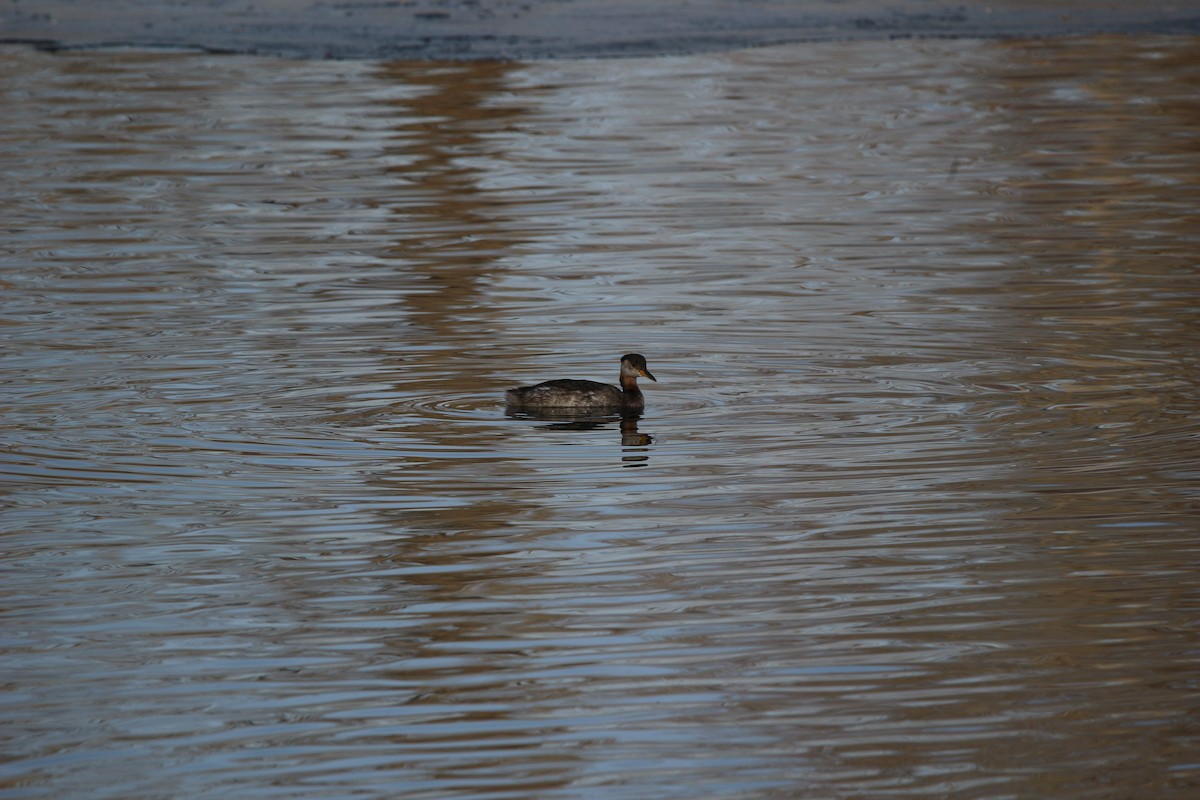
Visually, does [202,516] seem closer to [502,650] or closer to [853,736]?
[502,650]

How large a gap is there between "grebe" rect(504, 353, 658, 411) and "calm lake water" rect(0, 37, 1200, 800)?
0.14 metres

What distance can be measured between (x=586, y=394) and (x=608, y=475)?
1319mm

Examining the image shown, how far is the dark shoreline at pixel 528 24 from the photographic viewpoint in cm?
2495

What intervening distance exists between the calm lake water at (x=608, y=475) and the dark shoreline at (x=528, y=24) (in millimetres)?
4037

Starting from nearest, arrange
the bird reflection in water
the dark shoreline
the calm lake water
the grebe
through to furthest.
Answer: the calm lake water, the bird reflection in water, the grebe, the dark shoreline

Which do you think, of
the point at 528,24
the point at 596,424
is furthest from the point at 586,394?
the point at 528,24

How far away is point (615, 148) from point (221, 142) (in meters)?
4.50

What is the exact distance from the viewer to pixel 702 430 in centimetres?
1065

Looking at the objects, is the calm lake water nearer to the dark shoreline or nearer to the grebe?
the grebe

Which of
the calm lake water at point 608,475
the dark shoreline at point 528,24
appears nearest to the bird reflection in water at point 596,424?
the calm lake water at point 608,475

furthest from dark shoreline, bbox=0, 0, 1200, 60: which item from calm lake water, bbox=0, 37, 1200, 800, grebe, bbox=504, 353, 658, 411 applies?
grebe, bbox=504, 353, 658, 411

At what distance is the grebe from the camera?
35.9 feet

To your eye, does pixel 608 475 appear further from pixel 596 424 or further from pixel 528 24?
pixel 528 24

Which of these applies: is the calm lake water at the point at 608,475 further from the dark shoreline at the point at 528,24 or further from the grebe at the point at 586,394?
the dark shoreline at the point at 528,24
